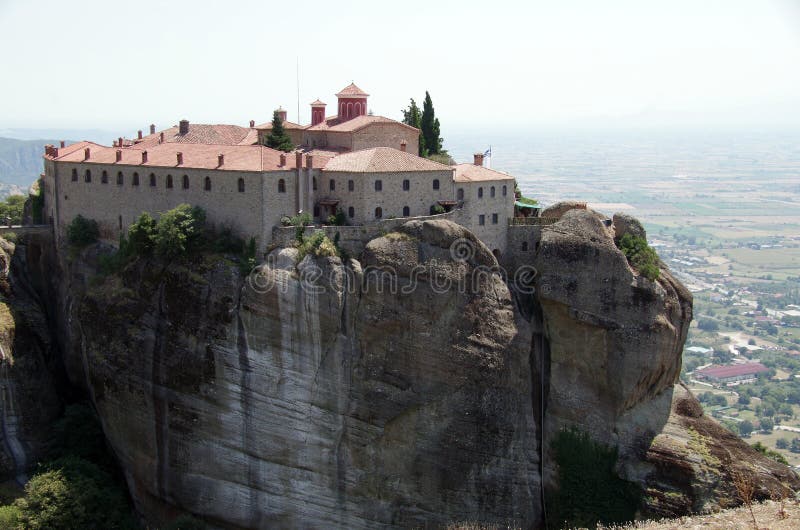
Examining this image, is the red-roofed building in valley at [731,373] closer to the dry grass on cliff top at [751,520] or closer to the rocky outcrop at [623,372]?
the rocky outcrop at [623,372]

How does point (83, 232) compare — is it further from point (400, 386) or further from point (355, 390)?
point (400, 386)

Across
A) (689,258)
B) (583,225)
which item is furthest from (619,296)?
(689,258)

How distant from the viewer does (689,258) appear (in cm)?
19512

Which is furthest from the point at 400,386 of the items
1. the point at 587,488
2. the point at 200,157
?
the point at 200,157

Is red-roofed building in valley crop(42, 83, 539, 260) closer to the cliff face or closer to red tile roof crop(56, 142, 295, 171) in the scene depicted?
red tile roof crop(56, 142, 295, 171)

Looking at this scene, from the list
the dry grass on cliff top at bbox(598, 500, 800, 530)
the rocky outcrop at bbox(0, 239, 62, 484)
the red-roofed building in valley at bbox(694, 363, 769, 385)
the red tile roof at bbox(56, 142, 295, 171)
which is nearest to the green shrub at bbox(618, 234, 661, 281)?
the dry grass on cliff top at bbox(598, 500, 800, 530)

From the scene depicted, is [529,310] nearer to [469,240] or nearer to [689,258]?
[469,240]

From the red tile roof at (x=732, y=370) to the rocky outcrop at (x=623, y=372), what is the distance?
242 feet

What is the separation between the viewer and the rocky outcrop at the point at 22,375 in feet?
167

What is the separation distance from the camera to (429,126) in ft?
208

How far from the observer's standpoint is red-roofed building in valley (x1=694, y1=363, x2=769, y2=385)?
384ft

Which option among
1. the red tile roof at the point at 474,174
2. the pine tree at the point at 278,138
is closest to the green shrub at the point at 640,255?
the red tile roof at the point at 474,174

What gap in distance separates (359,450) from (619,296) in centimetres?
1432

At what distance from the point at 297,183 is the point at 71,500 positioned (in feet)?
60.2
